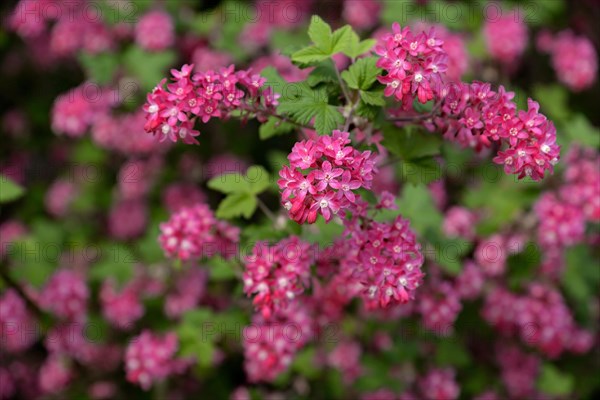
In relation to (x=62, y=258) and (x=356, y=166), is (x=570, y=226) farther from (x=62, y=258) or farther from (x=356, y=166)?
(x=62, y=258)

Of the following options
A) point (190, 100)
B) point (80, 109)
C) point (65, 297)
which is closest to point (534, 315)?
point (190, 100)

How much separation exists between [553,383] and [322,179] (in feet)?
8.47

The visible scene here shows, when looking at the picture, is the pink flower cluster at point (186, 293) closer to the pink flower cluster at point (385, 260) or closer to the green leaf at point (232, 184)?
the green leaf at point (232, 184)

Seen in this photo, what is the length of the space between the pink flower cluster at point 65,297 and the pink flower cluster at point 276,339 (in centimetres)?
123

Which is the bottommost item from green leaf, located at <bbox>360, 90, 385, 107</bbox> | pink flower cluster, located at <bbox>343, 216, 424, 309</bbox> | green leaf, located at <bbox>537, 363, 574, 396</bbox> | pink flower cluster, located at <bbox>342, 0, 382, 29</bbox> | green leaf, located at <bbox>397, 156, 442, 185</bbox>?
green leaf, located at <bbox>537, 363, 574, 396</bbox>

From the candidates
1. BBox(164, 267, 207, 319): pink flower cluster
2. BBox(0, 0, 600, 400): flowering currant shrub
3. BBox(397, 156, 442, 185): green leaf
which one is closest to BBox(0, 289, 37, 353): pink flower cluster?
BBox(0, 0, 600, 400): flowering currant shrub

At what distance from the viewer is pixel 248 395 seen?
3.58 m

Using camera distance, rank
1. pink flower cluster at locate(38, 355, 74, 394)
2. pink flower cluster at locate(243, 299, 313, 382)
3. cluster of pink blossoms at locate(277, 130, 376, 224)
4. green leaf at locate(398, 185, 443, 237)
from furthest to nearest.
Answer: pink flower cluster at locate(38, 355, 74, 394), green leaf at locate(398, 185, 443, 237), pink flower cluster at locate(243, 299, 313, 382), cluster of pink blossoms at locate(277, 130, 376, 224)

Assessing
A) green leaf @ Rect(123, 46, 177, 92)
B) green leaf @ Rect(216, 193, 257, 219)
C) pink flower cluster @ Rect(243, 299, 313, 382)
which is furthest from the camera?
green leaf @ Rect(123, 46, 177, 92)

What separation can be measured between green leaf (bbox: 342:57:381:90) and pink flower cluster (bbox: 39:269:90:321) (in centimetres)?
231

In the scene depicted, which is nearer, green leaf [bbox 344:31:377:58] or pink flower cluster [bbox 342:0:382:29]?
green leaf [bbox 344:31:377:58]

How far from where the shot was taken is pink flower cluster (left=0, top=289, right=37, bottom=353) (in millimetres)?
3645

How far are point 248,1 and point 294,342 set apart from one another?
113 inches

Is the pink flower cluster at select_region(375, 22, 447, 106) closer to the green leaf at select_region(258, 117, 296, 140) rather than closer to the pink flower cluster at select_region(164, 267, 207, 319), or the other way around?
the green leaf at select_region(258, 117, 296, 140)
